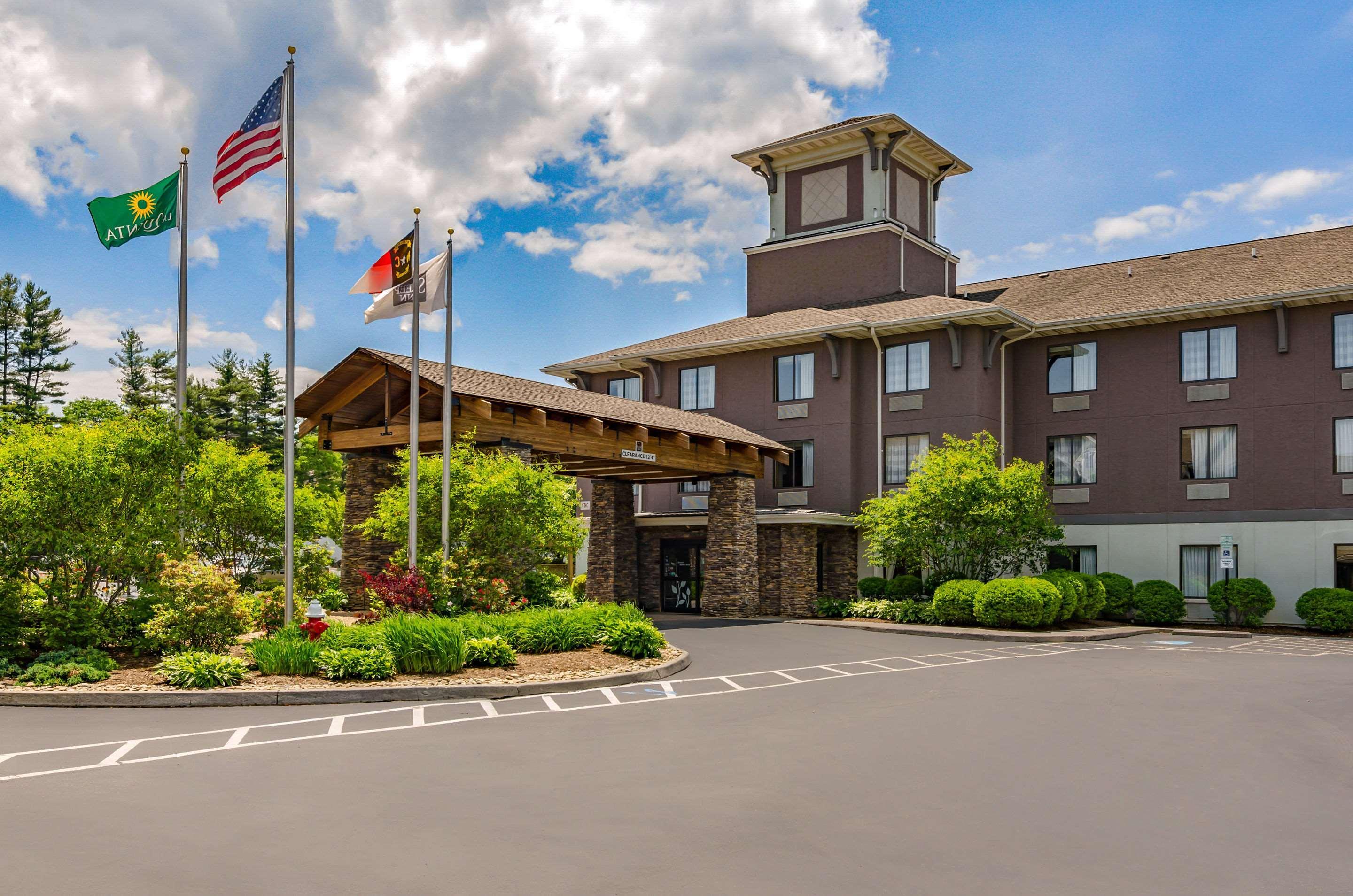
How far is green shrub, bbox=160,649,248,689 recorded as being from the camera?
43.2ft

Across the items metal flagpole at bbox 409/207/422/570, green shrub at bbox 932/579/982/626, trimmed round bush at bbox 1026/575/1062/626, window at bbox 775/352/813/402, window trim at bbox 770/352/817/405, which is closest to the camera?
metal flagpole at bbox 409/207/422/570

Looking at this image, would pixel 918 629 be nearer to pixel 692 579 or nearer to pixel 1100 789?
pixel 692 579

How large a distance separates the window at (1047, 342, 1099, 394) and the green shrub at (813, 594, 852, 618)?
28.7ft

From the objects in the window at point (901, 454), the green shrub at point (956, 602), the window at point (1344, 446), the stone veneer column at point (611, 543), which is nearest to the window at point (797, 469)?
the window at point (901, 454)

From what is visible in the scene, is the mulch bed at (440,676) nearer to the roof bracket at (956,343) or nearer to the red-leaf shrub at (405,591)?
the red-leaf shrub at (405,591)

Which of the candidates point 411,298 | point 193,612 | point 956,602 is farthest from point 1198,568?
point 193,612

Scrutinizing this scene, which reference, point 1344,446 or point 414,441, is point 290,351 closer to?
point 414,441

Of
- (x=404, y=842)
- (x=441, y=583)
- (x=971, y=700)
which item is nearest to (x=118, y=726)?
(x=404, y=842)

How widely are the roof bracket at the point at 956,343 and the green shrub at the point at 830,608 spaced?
23.8 feet

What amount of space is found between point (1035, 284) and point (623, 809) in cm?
→ 3119

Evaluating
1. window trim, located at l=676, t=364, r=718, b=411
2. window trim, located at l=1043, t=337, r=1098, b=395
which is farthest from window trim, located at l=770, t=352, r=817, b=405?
window trim, located at l=1043, t=337, r=1098, b=395

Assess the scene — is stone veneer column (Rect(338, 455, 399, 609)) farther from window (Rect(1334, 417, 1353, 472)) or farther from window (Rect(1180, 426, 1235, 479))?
window (Rect(1334, 417, 1353, 472))

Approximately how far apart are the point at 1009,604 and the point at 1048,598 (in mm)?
940

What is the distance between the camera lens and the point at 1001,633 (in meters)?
24.6
